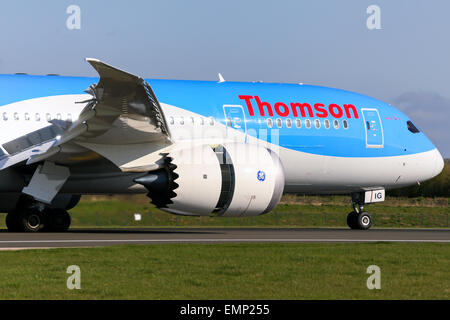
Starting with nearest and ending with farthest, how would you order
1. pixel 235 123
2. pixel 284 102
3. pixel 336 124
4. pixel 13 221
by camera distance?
pixel 13 221 → pixel 235 123 → pixel 284 102 → pixel 336 124

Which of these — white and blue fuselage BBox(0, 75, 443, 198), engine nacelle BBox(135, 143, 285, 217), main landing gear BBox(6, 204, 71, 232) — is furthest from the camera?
main landing gear BBox(6, 204, 71, 232)

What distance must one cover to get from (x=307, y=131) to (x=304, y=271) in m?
12.0

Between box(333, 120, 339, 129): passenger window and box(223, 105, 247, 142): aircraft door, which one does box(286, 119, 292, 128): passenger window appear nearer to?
box(223, 105, 247, 142): aircraft door

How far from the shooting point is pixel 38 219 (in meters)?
21.3

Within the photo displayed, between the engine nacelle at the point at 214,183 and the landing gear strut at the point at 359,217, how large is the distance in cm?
735

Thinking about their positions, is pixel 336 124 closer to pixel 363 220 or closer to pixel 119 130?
pixel 363 220

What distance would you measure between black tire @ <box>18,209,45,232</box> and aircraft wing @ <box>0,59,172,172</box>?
173 cm

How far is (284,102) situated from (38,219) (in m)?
8.14

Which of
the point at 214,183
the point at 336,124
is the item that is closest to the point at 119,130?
the point at 214,183

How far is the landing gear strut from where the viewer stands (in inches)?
991

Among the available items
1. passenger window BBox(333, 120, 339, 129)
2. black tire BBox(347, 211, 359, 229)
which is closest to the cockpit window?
passenger window BBox(333, 120, 339, 129)

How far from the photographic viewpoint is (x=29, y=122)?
2089cm
